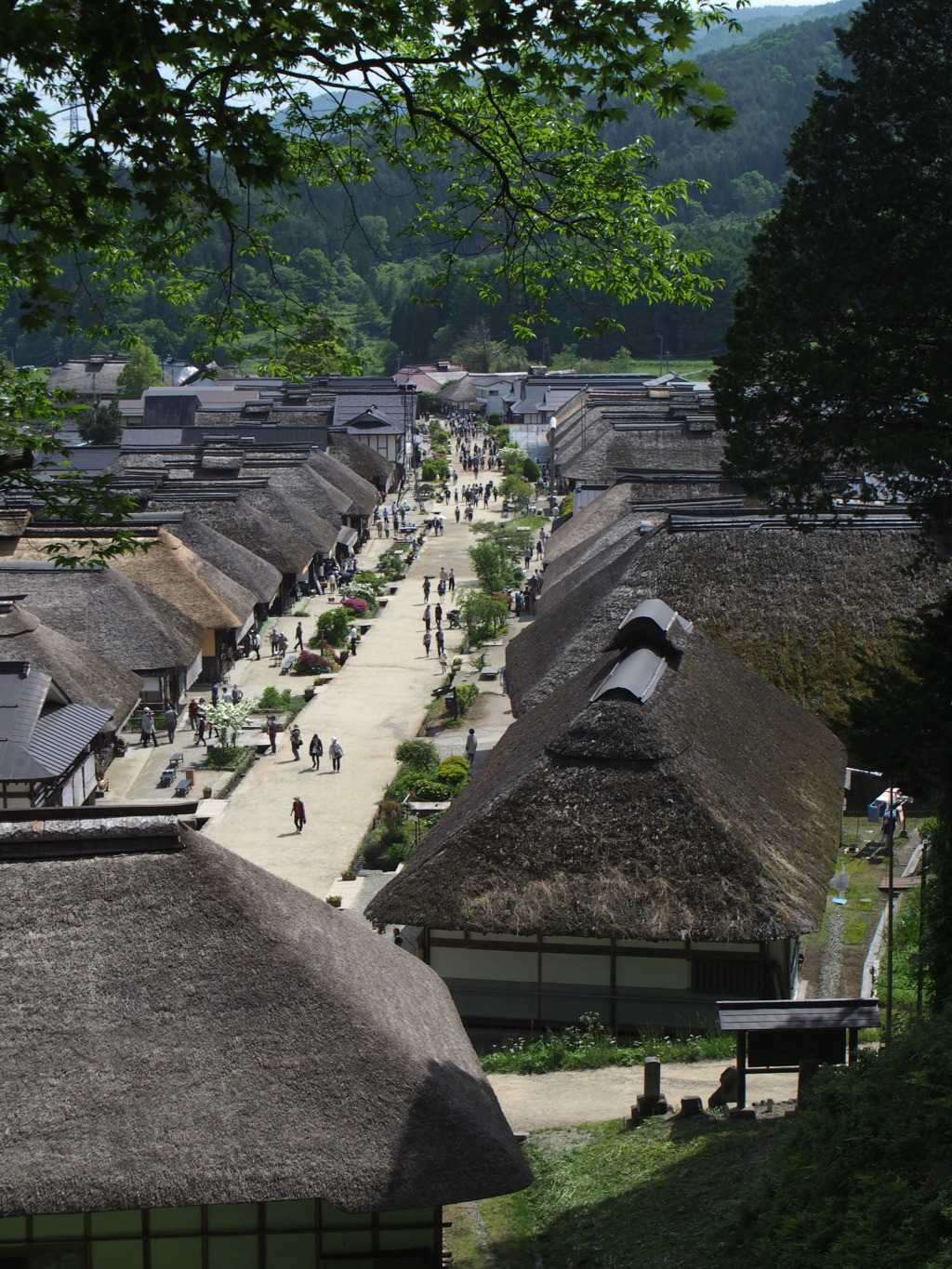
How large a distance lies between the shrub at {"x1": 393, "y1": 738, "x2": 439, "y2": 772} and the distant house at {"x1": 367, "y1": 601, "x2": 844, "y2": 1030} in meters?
12.2

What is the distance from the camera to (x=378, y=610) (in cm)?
5281

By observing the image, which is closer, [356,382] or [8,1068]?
[8,1068]

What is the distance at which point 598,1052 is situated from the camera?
16203 mm

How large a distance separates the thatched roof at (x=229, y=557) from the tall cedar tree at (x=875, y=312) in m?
32.3

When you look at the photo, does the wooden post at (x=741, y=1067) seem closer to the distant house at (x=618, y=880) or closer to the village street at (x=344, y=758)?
the distant house at (x=618, y=880)

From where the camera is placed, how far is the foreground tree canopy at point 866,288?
475 inches

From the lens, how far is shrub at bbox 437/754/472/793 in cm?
2991

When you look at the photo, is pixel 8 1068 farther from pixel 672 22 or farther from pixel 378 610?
pixel 378 610

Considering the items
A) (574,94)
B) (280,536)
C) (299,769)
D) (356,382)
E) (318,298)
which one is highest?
(318,298)

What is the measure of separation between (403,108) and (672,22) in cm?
363

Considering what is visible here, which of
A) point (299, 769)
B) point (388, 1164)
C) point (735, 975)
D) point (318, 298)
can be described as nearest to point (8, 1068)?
point (388, 1164)

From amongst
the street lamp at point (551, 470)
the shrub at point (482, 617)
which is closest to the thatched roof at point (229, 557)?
the shrub at point (482, 617)

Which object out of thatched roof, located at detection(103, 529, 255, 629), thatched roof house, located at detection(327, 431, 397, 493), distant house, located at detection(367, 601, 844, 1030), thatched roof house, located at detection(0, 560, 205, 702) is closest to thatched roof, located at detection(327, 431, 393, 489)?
thatched roof house, located at detection(327, 431, 397, 493)

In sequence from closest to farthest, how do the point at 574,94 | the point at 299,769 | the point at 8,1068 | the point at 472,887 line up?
the point at 574,94, the point at 8,1068, the point at 472,887, the point at 299,769
